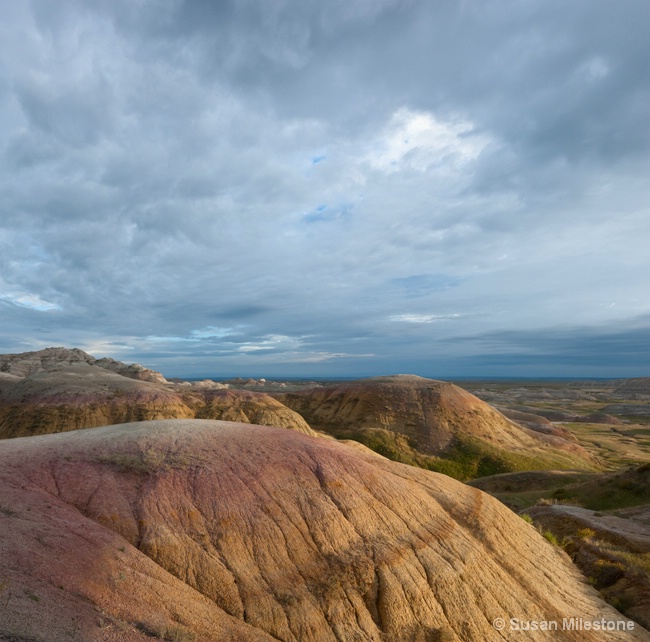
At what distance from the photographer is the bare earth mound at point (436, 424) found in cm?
5419

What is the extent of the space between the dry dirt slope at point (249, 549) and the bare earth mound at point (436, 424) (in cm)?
3877

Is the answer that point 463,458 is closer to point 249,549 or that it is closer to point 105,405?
point 105,405

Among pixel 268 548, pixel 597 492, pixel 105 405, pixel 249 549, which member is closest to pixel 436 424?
pixel 597 492

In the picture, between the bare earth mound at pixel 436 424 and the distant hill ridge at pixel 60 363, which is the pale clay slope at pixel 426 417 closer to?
the bare earth mound at pixel 436 424

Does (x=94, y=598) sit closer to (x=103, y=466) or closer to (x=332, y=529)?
(x=103, y=466)

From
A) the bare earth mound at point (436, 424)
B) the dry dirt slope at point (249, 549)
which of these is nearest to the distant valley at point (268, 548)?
the dry dirt slope at point (249, 549)

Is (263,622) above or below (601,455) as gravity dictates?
above

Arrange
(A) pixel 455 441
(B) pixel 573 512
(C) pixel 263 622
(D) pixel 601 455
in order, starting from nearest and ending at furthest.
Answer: (C) pixel 263 622, (B) pixel 573 512, (A) pixel 455 441, (D) pixel 601 455

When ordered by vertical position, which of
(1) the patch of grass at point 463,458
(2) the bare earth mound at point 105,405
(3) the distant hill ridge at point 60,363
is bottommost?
(1) the patch of grass at point 463,458

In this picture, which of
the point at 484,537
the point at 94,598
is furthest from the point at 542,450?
the point at 94,598

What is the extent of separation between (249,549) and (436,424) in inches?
1919

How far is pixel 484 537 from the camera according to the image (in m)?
15.2

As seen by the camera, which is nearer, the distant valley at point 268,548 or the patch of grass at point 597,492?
the distant valley at point 268,548

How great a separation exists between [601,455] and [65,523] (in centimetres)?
7417
